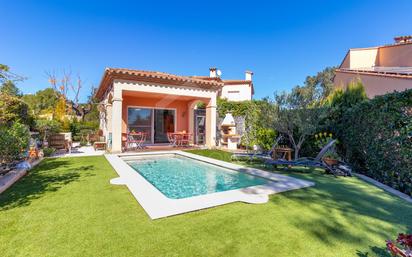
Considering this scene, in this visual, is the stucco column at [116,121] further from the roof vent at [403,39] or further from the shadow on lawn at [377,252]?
the roof vent at [403,39]

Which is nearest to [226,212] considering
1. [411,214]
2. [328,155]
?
[411,214]

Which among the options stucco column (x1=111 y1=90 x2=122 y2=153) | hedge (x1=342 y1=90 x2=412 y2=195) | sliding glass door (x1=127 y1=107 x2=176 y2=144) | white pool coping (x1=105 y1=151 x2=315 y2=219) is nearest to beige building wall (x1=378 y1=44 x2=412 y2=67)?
hedge (x1=342 y1=90 x2=412 y2=195)

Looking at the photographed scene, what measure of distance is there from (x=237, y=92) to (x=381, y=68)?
48.8 ft

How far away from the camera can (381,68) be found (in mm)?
16125

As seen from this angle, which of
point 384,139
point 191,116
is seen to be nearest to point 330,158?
point 384,139

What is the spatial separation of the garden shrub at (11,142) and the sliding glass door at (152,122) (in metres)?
7.41

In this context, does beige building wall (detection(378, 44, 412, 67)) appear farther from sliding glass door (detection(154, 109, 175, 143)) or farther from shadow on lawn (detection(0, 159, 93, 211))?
shadow on lawn (detection(0, 159, 93, 211))

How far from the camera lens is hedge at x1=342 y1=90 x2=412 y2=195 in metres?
5.28

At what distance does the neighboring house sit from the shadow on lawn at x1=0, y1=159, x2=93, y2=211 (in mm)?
13256

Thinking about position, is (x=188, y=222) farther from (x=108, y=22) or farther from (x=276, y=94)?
(x=108, y=22)

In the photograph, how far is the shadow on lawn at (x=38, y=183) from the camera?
171 inches

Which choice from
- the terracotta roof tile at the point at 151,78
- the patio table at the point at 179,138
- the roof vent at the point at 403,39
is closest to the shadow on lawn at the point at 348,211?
the terracotta roof tile at the point at 151,78

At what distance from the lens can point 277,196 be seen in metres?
Result: 4.71

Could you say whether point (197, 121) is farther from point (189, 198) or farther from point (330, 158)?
point (189, 198)
